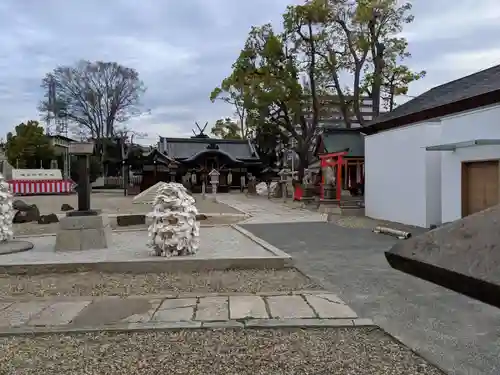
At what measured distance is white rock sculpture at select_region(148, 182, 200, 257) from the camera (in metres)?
7.01

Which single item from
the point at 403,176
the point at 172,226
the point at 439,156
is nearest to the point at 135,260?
Result: the point at 172,226

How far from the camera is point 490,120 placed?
31.4 feet

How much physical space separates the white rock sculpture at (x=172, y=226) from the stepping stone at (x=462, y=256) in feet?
19.2

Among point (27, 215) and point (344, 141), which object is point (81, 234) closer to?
point (27, 215)

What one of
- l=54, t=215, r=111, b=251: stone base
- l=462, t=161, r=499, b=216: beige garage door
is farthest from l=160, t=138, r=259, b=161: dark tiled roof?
l=54, t=215, r=111, b=251: stone base

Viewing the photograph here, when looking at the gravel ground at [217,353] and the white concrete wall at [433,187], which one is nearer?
the gravel ground at [217,353]

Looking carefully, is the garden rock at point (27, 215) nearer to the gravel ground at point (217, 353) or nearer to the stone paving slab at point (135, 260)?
the stone paving slab at point (135, 260)

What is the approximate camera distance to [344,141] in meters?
20.7

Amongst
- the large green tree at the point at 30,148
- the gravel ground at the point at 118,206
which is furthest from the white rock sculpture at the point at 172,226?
the large green tree at the point at 30,148

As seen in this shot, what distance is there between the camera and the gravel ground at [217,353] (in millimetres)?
3199

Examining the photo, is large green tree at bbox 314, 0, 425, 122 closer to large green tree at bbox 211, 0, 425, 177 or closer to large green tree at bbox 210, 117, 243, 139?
large green tree at bbox 211, 0, 425, 177

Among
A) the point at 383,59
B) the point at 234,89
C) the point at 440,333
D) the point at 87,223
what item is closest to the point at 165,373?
the point at 440,333

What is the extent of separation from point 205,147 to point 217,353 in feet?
116

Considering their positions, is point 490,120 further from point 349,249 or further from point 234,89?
point 234,89
